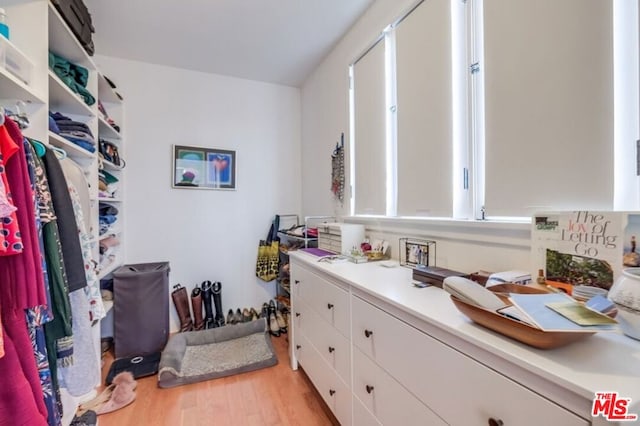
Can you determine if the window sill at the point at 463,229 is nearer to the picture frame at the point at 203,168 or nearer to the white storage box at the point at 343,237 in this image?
the white storage box at the point at 343,237

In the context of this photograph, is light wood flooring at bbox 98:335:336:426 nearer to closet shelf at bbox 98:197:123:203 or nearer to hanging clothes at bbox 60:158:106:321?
hanging clothes at bbox 60:158:106:321

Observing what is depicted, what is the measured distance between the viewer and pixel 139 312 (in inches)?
88.2

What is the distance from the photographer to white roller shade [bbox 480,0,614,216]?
0.83 m

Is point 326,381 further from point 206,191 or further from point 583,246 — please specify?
point 206,191

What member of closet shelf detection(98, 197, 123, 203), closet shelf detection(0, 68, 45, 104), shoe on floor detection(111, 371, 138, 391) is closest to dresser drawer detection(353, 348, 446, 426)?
shoe on floor detection(111, 371, 138, 391)

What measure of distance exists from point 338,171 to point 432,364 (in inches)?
70.1

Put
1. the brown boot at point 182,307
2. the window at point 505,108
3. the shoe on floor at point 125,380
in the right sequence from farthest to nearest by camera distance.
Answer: the brown boot at point 182,307 < the shoe on floor at point 125,380 < the window at point 505,108

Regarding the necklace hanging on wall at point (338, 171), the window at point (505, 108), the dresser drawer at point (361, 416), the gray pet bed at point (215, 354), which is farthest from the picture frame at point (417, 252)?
→ the gray pet bed at point (215, 354)

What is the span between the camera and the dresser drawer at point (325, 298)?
131 centimetres

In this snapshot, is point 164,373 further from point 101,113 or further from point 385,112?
point 385,112

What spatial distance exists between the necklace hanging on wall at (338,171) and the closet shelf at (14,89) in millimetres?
1811

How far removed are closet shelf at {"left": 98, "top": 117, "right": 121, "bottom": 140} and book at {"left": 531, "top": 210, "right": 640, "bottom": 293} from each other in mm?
2834

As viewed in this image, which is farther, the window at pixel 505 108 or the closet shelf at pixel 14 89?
the closet shelf at pixel 14 89

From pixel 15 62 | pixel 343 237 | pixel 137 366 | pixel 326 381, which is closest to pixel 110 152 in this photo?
pixel 15 62
